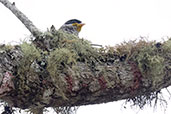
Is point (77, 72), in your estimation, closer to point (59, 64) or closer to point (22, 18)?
point (59, 64)

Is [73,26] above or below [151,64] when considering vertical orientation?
above

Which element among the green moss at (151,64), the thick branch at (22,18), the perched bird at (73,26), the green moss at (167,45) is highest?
the perched bird at (73,26)

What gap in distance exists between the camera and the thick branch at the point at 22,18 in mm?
1938

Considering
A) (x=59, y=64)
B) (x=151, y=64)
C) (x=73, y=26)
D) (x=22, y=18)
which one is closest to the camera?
(x=59, y=64)

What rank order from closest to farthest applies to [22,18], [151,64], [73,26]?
[151,64], [22,18], [73,26]

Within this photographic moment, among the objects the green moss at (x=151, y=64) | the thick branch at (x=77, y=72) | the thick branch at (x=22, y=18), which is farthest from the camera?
the thick branch at (x=22, y=18)

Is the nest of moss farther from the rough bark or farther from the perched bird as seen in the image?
the perched bird

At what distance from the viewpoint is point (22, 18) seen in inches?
81.9

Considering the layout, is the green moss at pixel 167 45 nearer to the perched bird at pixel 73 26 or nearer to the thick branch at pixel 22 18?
the thick branch at pixel 22 18

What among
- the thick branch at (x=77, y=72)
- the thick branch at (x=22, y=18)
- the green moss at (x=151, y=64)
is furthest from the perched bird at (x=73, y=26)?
the green moss at (x=151, y=64)

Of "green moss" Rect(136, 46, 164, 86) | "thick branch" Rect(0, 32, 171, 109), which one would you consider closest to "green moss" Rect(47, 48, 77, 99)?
"thick branch" Rect(0, 32, 171, 109)

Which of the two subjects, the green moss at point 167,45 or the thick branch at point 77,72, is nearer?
the thick branch at point 77,72

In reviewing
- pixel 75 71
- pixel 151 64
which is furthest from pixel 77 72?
pixel 151 64

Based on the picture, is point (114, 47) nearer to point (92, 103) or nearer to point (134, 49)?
point (134, 49)
